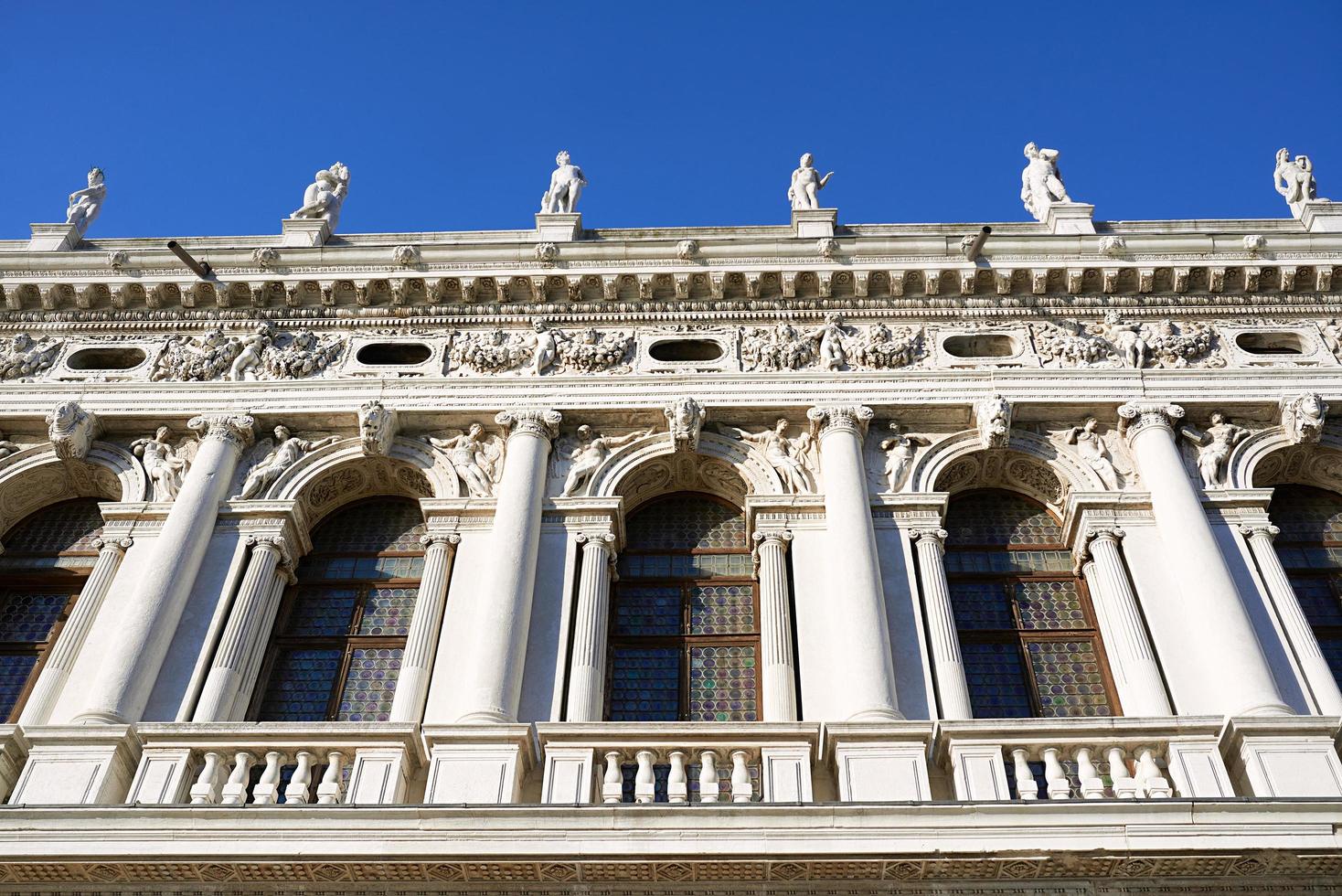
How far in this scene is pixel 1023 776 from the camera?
440 inches

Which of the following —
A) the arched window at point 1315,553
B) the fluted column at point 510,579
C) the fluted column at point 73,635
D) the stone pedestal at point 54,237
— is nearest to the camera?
the fluted column at point 510,579

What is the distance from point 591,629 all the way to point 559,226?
638 centimetres

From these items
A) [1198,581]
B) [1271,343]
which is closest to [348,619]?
[1198,581]

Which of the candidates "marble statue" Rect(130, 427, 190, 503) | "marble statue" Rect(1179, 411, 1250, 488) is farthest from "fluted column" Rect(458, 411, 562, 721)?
"marble statue" Rect(1179, 411, 1250, 488)

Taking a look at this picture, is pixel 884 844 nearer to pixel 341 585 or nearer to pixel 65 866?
pixel 65 866

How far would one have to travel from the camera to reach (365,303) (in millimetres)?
17047

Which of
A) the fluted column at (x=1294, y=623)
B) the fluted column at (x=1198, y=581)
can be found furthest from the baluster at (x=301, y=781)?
the fluted column at (x=1294, y=623)

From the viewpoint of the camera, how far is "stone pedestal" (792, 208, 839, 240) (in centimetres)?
1752

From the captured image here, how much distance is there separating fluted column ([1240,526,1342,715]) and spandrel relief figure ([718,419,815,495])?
434cm

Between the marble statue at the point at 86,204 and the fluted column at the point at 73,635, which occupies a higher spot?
the marble statue at the point at 86,204

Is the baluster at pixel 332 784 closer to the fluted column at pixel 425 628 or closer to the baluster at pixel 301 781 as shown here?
the baluster at pixel 301 781

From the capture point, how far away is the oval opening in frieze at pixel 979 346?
16484 mm

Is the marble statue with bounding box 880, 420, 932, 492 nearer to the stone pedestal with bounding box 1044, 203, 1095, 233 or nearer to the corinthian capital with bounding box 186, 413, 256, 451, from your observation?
the stone pedestal with bounding box 1044, 203, 1095, 233

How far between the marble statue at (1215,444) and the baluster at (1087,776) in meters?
4.46
